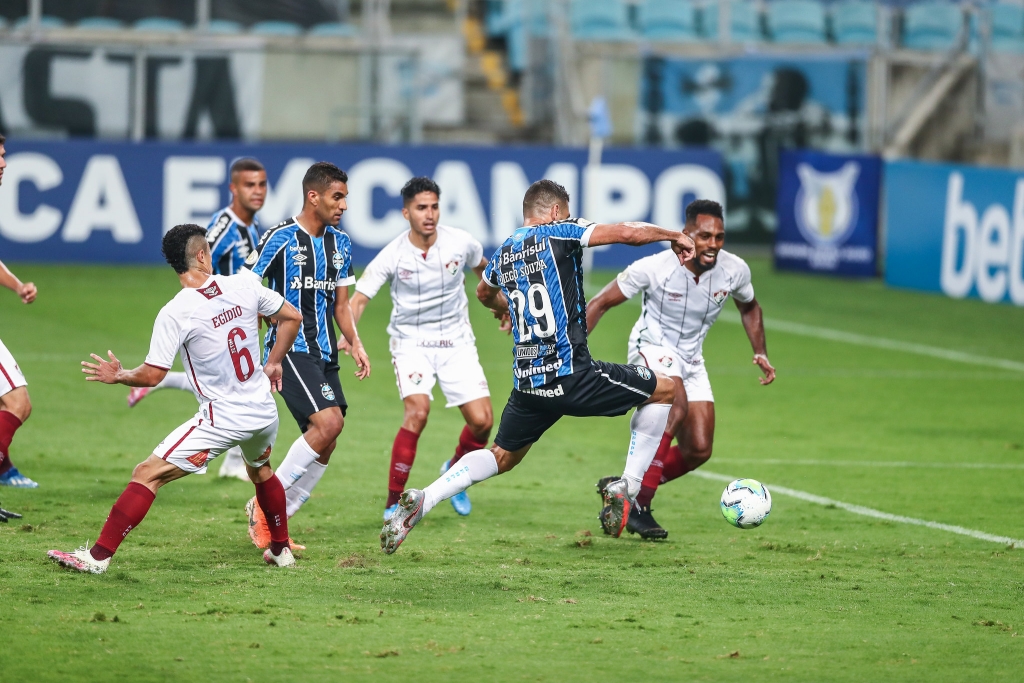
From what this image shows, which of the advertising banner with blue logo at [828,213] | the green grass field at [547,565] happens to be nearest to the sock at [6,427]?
the green grass field at [547,565]

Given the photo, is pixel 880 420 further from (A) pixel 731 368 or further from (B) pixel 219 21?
(B) pixel 219 21

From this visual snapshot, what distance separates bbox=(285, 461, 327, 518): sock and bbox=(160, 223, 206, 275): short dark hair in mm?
1678

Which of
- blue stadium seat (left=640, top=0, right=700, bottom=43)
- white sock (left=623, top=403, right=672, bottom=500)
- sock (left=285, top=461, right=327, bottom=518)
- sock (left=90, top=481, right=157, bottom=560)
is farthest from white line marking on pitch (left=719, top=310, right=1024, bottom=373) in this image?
sock (left=90, top=481, right=157, bottom=560)

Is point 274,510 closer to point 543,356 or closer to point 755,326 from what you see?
point 543,356

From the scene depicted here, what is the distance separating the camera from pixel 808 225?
78.1ft

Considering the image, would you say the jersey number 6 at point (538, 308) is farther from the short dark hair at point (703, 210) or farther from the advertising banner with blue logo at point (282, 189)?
the advertising banner with blue logo at point (282, 189)

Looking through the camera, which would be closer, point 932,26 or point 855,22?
point 932,26

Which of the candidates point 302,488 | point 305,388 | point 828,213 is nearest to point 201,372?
point 305,388

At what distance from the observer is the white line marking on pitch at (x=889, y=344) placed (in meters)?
16.2

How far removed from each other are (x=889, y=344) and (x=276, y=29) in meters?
13.3

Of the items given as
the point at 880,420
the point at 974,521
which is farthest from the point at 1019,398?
the point at 974,521

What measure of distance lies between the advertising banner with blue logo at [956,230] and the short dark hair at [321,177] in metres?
13.2

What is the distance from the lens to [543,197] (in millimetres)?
7523

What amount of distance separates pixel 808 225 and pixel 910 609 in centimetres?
1751
